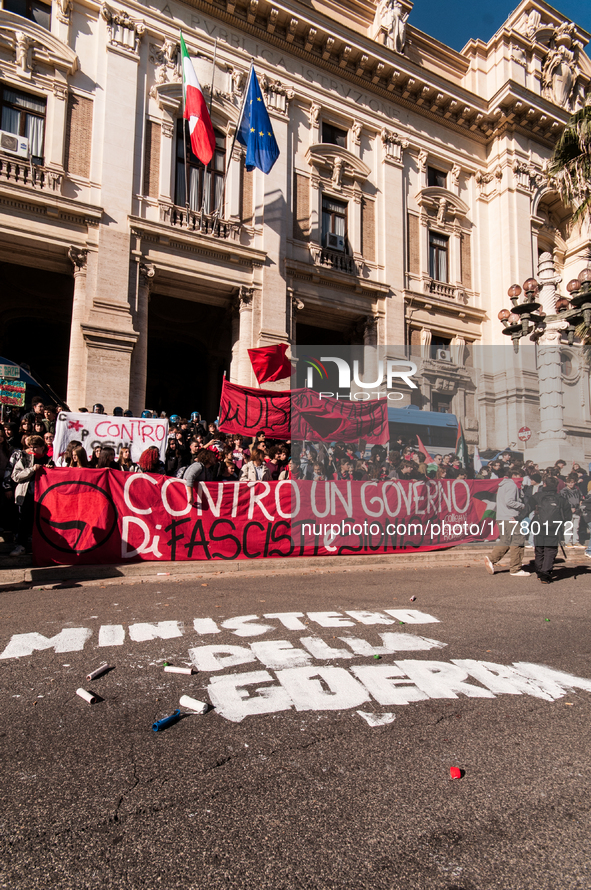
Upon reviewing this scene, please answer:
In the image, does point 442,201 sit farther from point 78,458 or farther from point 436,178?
point 78,458

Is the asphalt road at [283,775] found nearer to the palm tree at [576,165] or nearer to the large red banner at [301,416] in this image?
the large red banner at [301,416]

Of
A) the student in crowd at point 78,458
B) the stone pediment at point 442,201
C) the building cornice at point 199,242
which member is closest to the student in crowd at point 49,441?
the student in crowd at point 78,458

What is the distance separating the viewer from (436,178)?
23.7 meters

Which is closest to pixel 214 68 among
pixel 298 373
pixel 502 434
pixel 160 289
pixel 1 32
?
pixel 1 32

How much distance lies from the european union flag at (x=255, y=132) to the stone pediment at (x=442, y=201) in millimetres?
8538

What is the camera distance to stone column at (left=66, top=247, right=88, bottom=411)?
14895mm

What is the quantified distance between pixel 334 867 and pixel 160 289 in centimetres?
1765

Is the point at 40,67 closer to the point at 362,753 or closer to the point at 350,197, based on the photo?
the point at 350,197

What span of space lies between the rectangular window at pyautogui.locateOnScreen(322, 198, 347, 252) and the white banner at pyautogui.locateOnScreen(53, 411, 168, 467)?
39.7 feet

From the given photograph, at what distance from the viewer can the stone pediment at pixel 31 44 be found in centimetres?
1486

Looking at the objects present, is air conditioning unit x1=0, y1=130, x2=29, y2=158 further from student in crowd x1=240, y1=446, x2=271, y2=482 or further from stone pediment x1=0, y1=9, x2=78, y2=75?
student in crowd x1=240, y1=446, x2=271, y2=482

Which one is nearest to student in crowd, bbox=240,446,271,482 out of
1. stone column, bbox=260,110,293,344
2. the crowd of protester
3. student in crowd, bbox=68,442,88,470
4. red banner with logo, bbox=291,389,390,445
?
the crowd of protester

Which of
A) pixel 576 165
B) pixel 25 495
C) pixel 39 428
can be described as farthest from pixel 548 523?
pixel 576 165

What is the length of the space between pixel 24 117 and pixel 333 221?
10.9m
